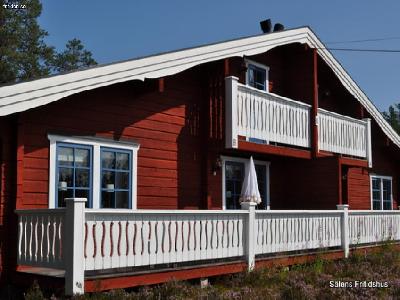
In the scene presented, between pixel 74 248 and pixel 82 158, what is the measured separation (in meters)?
2.98

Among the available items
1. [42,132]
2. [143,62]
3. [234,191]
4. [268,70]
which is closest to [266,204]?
[234,191]

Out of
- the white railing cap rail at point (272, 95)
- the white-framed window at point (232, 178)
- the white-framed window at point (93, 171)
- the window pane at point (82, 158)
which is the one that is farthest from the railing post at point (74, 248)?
the white-framed window at point (232, 178)

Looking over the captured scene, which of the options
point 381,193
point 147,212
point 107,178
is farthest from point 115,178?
point 381,193

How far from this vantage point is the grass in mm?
8609

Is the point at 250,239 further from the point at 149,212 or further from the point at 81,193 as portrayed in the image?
the point at 81,193

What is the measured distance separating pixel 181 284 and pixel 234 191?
5.26 m

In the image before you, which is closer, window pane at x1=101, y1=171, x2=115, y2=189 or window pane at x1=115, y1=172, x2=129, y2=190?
window pane at x1=101, y1=171, x2=115, y2=189

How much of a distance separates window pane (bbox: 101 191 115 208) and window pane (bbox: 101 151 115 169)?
0.50 meters

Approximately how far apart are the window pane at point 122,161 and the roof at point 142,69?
161 centimetres

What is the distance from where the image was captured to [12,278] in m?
9.15

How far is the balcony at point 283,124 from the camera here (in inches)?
482

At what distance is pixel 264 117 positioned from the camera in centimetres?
1308

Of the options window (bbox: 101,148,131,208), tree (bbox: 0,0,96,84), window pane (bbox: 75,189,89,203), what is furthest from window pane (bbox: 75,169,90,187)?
tree (bbox: 0,0,96,84)

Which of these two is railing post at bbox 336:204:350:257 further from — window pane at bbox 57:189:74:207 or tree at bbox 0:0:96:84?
tree at bbox 0:0:96:84
